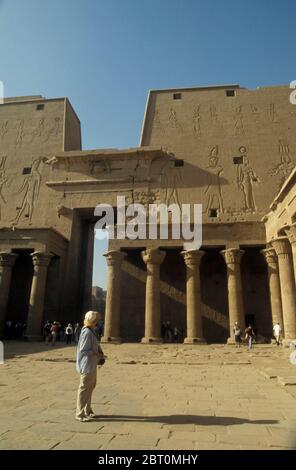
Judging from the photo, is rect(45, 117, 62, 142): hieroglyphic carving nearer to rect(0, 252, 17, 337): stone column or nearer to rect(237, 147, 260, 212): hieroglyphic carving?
rect(0, 252, 17, 337): stone column

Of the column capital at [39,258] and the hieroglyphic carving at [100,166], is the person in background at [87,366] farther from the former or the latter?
the hieroglyphic carving at [100,166]

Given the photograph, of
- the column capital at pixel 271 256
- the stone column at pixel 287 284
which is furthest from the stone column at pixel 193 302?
the stone column at pixel 287 284

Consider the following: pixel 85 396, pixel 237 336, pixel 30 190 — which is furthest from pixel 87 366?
pixel 30 190

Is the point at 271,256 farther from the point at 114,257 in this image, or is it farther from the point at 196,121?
the point at 196,121

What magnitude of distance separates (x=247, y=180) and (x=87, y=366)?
2070 centimetres

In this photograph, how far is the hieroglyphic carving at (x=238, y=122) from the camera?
2464cm

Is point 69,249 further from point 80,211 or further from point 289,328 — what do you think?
point 289,328

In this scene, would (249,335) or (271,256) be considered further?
(271,256)

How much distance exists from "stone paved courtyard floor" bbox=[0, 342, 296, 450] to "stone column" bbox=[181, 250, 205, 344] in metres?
7.47

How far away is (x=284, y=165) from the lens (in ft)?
75.3

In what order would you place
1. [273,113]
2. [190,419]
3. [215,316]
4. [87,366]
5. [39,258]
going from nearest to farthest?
[190,419]
[87,366]
[39,258]
[215,316]
[273,113]

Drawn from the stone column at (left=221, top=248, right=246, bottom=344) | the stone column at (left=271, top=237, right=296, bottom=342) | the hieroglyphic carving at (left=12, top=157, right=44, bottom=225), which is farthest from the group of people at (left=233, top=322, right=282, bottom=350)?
the hieroglyphic carving at (left=12, top=157, right=44, bottom=225)

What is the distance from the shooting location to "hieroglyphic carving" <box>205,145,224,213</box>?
22.5 metres
